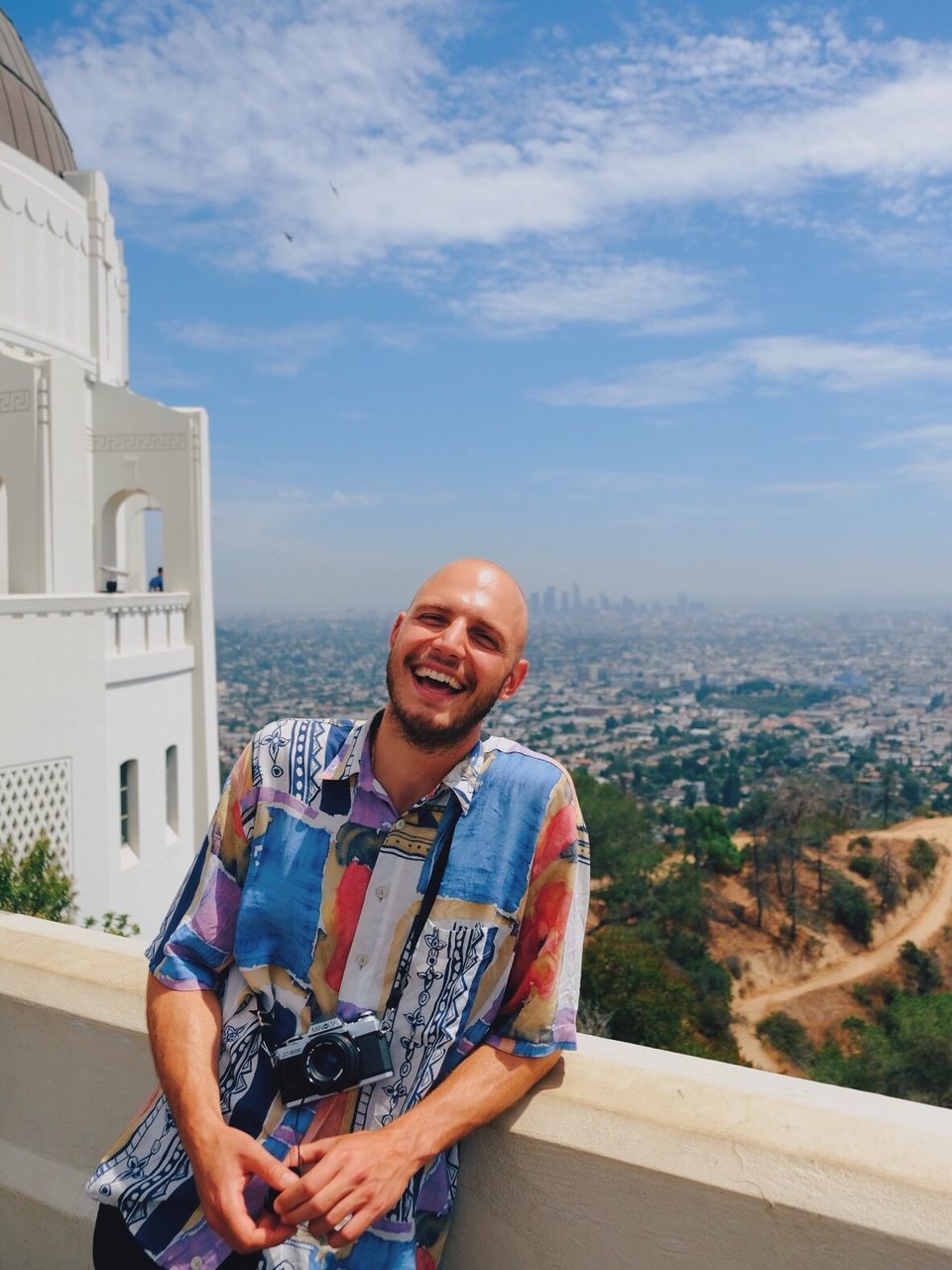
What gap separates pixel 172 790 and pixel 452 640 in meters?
11.5

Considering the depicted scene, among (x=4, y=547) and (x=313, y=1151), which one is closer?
(x=313, y=1151)

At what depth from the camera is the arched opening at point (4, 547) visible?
36.7 ft

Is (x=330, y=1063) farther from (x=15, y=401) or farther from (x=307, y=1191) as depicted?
(x=15, y=401)

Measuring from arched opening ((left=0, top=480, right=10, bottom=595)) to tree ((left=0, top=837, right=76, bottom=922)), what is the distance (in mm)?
3495

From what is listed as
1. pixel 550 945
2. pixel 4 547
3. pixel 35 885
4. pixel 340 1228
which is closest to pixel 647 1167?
pixel 550 945

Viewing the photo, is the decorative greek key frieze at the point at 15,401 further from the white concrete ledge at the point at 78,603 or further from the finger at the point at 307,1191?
the finger at the point at 307,1191

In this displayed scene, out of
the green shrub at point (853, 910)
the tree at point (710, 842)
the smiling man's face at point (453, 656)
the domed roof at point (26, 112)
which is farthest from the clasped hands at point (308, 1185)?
the tree at point (710, 842)

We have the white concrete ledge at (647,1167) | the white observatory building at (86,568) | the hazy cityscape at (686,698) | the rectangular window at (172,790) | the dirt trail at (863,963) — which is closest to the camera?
the white concrete ledge at (647,1167)

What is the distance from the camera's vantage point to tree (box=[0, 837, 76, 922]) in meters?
8.08

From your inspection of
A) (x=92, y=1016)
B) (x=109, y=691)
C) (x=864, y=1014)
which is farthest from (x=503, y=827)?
(x=864, y=1014)

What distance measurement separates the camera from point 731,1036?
75.3 ft

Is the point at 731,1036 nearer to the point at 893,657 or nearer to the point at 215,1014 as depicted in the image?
the point at 215,1014

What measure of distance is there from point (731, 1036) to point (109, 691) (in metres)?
18.4

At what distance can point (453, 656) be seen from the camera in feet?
5.50
